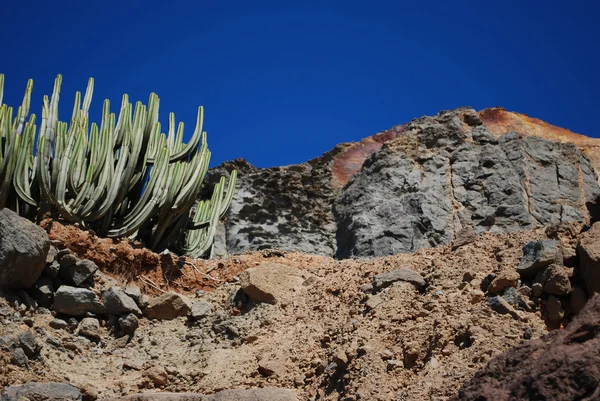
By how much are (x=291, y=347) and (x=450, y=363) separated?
2.07 m

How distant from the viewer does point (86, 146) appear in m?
10.7

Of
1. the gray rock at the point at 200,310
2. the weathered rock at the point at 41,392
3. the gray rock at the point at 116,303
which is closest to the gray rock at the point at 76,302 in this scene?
the gray rock at the point at 116,303

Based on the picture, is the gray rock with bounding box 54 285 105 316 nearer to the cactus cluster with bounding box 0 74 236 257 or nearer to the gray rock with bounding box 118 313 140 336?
the gray rock with bounding box 118 313 140 336

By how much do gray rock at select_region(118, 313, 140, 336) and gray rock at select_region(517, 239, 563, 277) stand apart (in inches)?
153

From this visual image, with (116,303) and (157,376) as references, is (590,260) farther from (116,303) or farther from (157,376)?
(116,303)

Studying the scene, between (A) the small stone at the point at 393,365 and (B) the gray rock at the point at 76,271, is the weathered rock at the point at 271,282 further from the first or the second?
(A) the small stone at the point at 393,365

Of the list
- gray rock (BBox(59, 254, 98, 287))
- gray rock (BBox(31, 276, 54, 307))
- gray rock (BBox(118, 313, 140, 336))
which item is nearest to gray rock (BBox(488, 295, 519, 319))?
gray rock (BBox(118, 313, 140, 336))

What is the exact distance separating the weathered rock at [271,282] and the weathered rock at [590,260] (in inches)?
127

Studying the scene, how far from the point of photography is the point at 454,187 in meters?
15.2

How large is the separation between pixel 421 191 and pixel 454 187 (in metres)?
0.63

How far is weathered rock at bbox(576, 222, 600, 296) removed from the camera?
6500 mm

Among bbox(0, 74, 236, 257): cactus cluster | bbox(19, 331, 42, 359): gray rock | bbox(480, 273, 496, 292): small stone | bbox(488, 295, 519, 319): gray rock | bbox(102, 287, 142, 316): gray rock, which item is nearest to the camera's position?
bbox(488, 295, 519, 319): gray rock

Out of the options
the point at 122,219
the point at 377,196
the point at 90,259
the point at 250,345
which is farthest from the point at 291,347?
the point at 377,196

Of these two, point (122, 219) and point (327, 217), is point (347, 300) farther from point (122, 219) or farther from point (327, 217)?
point (327, 217)
